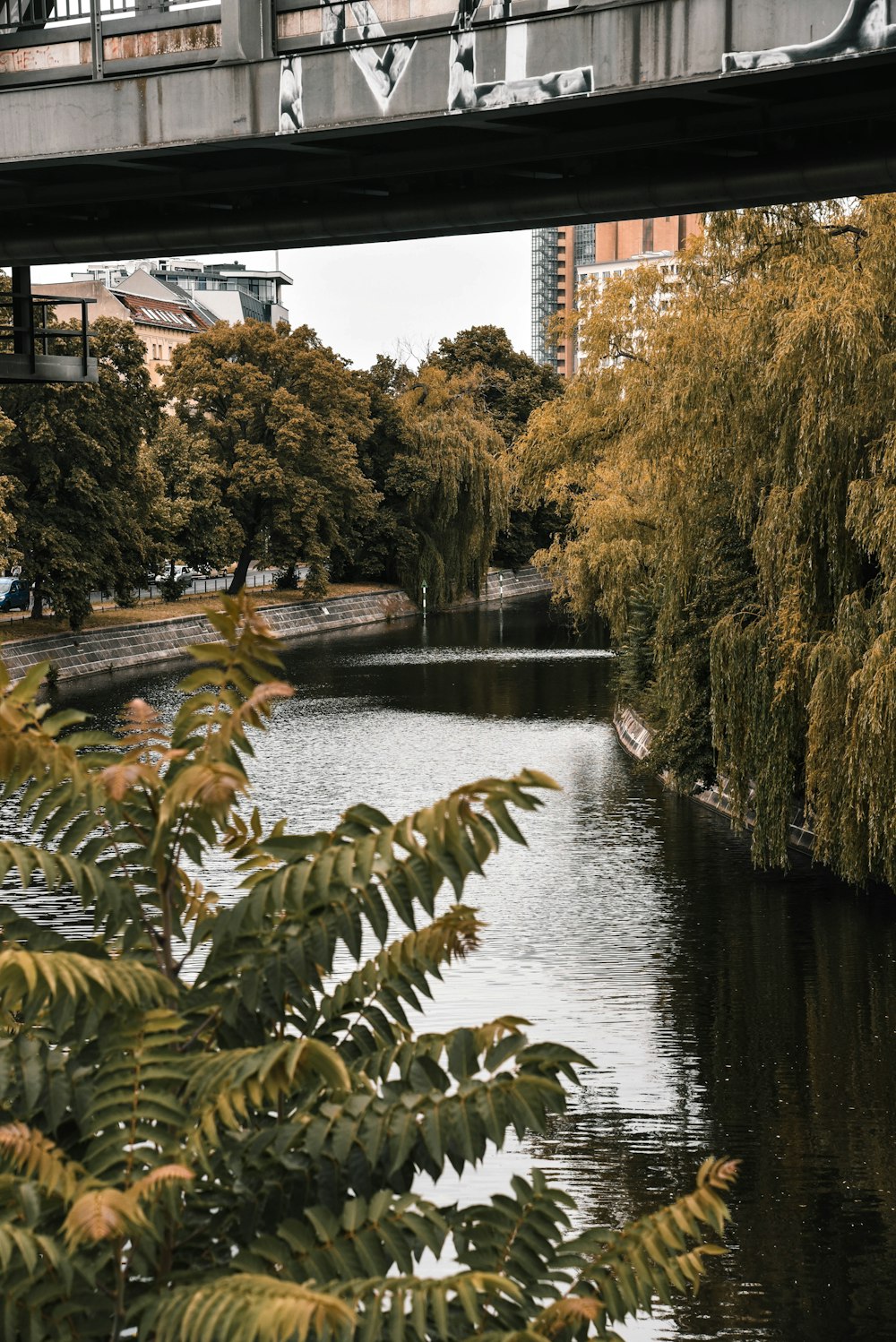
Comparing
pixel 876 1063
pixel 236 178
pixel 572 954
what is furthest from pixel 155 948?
pixel 572 954

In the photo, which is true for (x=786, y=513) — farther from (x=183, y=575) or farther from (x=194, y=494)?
(x=183, y=575)

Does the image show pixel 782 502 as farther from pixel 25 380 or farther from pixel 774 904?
pixel 25 380

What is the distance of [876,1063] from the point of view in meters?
16.0

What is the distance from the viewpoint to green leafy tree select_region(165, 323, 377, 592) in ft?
204

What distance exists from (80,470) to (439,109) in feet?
124

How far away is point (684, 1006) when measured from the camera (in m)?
17.8

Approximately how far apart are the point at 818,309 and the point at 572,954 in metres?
7.53

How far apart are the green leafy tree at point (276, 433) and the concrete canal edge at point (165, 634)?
1.83 m

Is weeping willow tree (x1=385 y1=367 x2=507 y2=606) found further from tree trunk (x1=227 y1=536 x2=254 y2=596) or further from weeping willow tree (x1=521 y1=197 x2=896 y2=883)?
weeping willow tree (x1=521 y1=197 x2=896 y2=883)

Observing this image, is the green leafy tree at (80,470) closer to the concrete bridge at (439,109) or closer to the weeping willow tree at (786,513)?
the weeping willow tree at (786,513)

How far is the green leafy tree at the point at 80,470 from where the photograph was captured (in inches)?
1820

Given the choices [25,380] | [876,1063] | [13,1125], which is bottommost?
[876,1063]

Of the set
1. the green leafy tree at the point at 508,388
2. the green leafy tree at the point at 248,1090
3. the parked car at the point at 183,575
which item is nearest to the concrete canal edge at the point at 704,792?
the green leafy tree at the point at 248,1090

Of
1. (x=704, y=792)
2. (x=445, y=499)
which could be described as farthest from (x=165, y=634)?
(x=704, y=792)
